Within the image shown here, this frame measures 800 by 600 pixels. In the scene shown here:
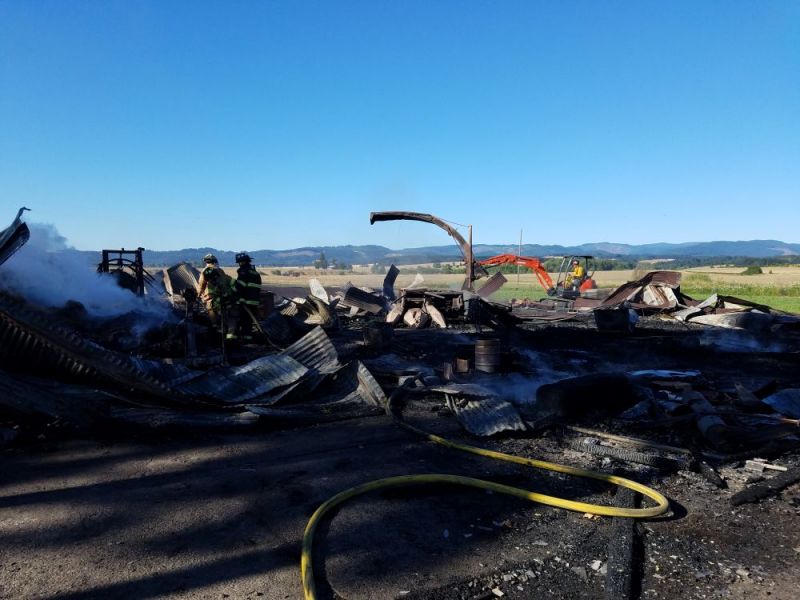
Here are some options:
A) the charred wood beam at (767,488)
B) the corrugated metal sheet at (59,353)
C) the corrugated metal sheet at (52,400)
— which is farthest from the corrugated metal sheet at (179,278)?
the charred wood beam at (767,488)

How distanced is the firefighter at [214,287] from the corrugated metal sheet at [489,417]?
15.4 ft

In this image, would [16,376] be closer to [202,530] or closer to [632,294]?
[202,530]

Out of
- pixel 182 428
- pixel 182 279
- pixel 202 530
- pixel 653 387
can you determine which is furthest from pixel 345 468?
pixel 182 279

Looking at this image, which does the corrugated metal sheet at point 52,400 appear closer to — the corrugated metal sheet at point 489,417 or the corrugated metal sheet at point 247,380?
the corrugated metal sheet at point 247,380

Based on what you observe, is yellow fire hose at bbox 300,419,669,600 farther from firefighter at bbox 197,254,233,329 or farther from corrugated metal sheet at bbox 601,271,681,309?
corrugated metal sheet at bbox 601,271,681,309

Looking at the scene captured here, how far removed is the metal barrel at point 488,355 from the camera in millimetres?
8398

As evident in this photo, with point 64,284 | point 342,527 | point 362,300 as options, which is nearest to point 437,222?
point 362,300

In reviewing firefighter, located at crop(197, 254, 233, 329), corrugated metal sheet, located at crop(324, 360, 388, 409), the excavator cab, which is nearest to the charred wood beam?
corrugated metal sheet, located at crop(324, 360, 388, 409)

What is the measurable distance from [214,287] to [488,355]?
4708 mm

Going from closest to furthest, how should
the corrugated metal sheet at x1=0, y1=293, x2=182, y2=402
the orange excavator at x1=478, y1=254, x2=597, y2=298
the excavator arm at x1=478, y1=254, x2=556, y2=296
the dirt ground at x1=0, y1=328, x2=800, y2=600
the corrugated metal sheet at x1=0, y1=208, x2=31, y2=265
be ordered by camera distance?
the dirt ground at x1=0, y1=328, x2=800, y2=600 → the corrugated metal sheet at x1=0, y1=293, x2=182, y2=402 → the corrugated metal sheet at x1=0, y1=208, x2=31, y2=265 → the orange excavator at x1=478, y1=254, x2=597, y2=298 → the excavator arm at x1=478, y1=254, x2=556, y2=296

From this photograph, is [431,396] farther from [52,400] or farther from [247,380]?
[52,400]

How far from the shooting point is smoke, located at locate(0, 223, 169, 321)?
7527 millimetres

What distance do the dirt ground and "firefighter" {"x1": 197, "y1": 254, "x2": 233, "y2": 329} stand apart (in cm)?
401

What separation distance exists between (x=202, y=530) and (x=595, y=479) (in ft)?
9.90
